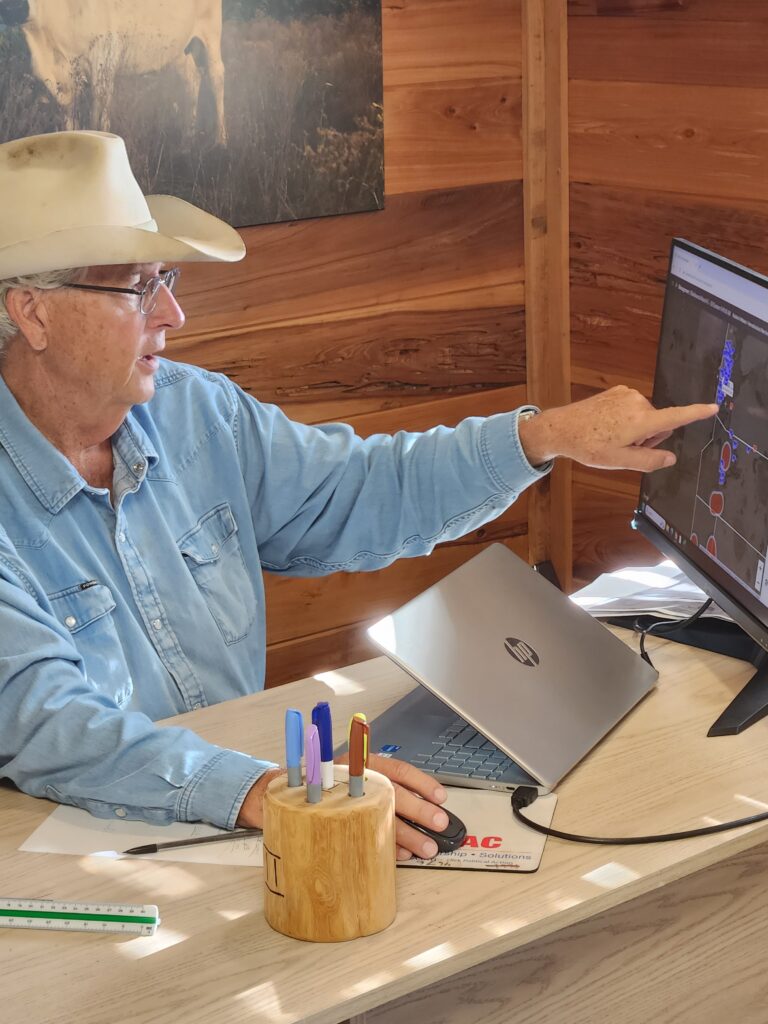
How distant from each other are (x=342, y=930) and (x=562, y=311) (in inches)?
90.0

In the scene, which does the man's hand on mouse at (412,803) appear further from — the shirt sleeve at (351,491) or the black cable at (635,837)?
the shirt sleeve at (351,491)

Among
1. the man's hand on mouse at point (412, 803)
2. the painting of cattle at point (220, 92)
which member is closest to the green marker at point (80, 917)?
the man's hand on mouse at point (412, 803)

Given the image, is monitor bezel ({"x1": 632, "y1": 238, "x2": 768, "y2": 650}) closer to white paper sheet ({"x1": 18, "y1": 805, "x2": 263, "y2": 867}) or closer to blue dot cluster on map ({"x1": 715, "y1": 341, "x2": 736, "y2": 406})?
blue dot cluster on map ({"x1": 715, "y1": 341, "x2": 736, "y2": 406})

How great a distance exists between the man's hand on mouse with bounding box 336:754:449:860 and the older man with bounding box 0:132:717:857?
182mm

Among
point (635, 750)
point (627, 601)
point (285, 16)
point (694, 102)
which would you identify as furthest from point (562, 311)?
point (635, 750)

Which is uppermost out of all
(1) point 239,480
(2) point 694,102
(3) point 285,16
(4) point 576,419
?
(3) point 285,16

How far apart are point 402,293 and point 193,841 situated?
1964mm

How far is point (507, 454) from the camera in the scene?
5.55 feet

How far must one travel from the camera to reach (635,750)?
4.68 feet

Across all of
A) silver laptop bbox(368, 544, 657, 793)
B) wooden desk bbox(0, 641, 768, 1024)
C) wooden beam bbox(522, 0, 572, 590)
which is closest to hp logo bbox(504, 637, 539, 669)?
silver laptop bbox(368, 544, 657, 793)

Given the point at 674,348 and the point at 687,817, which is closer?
the point at 687,817

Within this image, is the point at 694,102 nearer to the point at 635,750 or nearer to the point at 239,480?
the point at 239,480

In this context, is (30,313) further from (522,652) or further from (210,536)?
(522,652)

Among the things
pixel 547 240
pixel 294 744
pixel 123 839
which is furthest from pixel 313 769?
pixel 547 240
